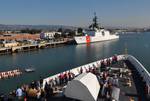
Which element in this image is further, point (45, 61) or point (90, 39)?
point (90, 39)

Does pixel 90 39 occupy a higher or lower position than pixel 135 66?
lower

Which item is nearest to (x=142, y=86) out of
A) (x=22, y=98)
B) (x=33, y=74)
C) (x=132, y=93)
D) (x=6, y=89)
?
(x=132, y=93)

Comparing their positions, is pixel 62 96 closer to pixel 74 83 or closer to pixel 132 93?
pixel 74 83

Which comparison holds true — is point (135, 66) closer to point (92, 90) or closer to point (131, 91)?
point (131, 91)

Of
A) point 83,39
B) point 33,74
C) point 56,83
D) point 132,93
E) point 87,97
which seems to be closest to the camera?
point 87,97

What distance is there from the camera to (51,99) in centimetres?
1678

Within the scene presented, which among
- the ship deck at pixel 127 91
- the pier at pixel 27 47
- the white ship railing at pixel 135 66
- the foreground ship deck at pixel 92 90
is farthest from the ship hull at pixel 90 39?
the foreground ship deck at pixel 92 90

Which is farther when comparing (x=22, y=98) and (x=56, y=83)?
(x=56, y=83)

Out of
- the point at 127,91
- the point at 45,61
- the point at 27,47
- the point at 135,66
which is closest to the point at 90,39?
the point at 27,47

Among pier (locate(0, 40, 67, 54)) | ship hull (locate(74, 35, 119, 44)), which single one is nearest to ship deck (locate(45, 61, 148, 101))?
pier (locate(0, 40, 67, 54))

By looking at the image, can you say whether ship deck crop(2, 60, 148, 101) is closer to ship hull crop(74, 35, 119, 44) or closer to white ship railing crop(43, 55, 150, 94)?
white ship railing crop(43, 55, 150, 94)

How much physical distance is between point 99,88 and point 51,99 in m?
3.25

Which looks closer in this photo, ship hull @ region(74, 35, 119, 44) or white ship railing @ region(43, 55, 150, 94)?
white ship railing @ region(43, 55, 150, 94)

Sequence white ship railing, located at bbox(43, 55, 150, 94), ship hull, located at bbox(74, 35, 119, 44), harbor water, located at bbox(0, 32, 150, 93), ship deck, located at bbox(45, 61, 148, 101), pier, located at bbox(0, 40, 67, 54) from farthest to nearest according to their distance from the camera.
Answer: ship hull, located at bbox(74, 35, 119, 44) → pier, located at bbox(0, 40, 67, 54) → harbor water, located at bbox(0, 32, 150, 93) → white ship railing, located at bbox(43, 55, 150, 94) → ship deck, located at bbox(45, 61, 148, 101)
